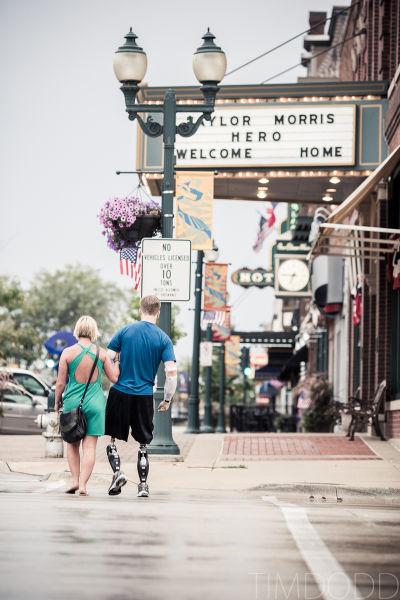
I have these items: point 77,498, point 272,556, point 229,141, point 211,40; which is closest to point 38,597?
point 272,556

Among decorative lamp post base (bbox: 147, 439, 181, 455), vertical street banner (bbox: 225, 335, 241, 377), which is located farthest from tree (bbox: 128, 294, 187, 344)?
decorative lamp post base (bbox: 147, 439, 181, 455)

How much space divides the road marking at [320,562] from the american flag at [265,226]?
3691 centimetres

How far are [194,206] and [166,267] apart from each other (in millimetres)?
2703

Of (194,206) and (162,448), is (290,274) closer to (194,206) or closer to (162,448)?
(194,206)

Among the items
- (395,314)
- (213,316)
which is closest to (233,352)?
(213,316)

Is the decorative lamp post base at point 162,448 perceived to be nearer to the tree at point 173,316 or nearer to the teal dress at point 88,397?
the teal dress at point 88,397

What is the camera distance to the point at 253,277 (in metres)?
51.5

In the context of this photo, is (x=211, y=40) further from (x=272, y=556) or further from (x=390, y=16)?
(x=272, y=556)

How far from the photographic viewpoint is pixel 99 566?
6.70m

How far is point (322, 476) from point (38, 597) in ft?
29.7

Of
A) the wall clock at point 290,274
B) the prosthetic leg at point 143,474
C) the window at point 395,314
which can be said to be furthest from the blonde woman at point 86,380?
the wall clock at point 290,274

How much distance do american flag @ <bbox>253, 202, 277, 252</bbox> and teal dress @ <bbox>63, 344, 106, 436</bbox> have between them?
113 feet

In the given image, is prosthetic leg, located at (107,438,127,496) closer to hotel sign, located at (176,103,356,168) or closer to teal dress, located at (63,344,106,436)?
teal dress, located at (63,344,106,436)

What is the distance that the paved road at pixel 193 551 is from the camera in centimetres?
608
